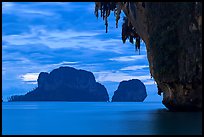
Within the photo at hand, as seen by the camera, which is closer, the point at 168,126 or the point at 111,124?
the point at 168,126

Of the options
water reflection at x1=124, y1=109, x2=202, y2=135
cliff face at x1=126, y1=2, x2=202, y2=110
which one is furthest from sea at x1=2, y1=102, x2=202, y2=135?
cliff face at x1=126, y1=2, x2=202, y2=110

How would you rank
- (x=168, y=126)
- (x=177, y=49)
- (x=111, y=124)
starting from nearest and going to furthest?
(x=168, y=126) → (x=111, y=124) → (x=177, y=49)

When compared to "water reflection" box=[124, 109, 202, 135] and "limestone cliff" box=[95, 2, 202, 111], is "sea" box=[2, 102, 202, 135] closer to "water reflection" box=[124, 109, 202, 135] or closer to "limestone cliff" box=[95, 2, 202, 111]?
"water reflection" box=[124, 109, 202, 135]

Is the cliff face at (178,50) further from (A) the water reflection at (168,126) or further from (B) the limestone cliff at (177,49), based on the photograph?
(A) the water reflection at (168,126)

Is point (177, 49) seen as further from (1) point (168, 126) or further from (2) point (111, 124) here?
(1) point (168, 126)

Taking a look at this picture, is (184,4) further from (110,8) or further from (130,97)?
(130,97)

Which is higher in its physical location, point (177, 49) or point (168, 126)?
point (168, 126)

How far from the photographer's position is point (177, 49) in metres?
32.8

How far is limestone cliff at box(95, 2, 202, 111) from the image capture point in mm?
30766

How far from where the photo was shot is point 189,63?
3142 cm

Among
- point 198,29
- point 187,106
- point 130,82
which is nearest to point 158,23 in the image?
point 198,29

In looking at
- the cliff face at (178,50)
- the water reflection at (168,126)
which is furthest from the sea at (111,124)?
the cliff face at (178,50)

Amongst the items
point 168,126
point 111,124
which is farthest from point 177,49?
point 168,126

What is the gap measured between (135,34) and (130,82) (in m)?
152
